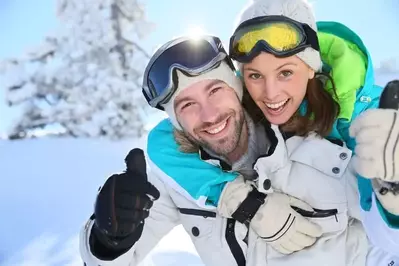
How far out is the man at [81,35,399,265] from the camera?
83.7 inches

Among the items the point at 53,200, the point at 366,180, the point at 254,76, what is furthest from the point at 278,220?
the point at 53,200

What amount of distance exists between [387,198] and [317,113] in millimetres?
626

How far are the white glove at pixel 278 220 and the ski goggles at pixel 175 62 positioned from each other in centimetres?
58

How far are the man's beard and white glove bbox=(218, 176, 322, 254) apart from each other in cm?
20

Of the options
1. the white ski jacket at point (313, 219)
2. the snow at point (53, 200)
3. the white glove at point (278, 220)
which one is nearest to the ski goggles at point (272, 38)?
the white ski jacket at point (313, 219)

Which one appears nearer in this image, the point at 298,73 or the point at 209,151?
the point at 298,73

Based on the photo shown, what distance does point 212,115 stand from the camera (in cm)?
229

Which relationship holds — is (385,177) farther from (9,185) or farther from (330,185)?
(9,185)

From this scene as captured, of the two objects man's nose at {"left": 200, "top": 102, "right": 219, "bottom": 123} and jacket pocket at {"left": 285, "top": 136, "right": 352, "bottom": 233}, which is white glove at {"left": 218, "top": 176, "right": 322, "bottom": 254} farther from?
man's nose at {"left": 200, "top": 102, "right": 219, "bottom": 123}

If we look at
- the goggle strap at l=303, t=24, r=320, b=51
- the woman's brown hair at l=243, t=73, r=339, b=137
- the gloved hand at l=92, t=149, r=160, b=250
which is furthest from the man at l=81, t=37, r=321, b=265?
the goggle strap at l=303, t=24, r=320, b=51

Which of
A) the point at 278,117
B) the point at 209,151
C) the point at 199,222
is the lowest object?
the point at 199,222

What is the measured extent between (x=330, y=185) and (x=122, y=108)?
9.70m

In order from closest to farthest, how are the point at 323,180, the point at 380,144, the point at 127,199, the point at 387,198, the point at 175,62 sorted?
the point at 380,144, the point at 387,198, the point at 127,199, the point at 323,180, the point at 175,62

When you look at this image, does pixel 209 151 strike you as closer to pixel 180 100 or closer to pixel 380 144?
pixel 180 100
